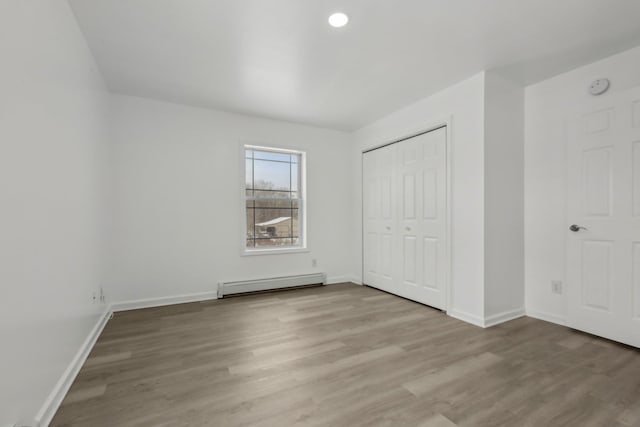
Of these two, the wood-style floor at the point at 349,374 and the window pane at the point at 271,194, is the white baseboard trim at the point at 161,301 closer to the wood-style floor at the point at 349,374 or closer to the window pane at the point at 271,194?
the wood-style floor at the point at 349,374

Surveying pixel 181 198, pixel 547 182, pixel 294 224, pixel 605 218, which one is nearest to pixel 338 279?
pixel 294 224

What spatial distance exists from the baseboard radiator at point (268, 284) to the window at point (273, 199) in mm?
456

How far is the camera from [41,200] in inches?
61.7

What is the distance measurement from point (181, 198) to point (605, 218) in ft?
15.1

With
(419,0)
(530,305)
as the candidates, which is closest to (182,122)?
(419,0)

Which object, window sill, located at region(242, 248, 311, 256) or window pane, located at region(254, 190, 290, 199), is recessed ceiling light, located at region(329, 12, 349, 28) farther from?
window sill, located at region(242, 248, 311, 256)

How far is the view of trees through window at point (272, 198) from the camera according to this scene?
14.5ft

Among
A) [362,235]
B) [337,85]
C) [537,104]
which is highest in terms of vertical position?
[337,85]

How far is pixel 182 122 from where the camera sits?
3.86 m

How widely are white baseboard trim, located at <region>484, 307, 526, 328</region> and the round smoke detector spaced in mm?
2260

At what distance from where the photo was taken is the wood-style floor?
1614 mm

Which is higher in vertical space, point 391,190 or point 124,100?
point 124,100

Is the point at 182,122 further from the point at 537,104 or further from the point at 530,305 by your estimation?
the point at 530,305

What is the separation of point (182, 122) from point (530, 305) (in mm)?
4742
